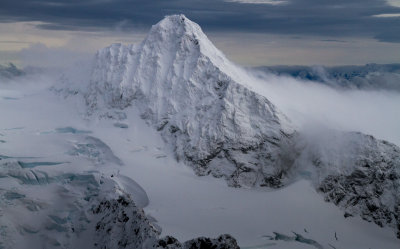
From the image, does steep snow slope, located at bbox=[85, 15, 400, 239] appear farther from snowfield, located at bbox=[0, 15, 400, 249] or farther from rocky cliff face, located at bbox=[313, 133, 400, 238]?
snowfield, located at bbox=[0, 15, 400, 249]

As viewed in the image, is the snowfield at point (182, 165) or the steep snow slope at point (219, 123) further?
the steep snow slope at point (219, 123)

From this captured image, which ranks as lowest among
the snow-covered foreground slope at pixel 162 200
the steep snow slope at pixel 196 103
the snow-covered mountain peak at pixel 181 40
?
the snow-covered foreground slope at pixel 162 200

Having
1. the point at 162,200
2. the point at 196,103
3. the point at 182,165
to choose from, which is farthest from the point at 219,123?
the point at 162,200

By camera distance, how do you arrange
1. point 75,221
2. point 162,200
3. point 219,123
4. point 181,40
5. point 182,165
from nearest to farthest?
1. point 75,221
2. point 162,200
3. point 182,165
4. point 219,123
5. point 181,40

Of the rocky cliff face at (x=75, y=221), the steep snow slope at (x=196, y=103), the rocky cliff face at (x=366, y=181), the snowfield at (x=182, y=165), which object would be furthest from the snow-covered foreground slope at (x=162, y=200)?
the steep snow slope at (x=196, y=103)

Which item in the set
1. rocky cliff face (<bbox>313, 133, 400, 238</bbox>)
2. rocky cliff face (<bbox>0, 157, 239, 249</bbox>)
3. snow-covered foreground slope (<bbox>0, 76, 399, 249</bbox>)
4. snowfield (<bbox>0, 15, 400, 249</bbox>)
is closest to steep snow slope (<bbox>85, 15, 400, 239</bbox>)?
rocky cliff face (<bbox>313, 133, 400, 238</bbox>)

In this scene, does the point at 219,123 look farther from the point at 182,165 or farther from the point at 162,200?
the point at 162,200

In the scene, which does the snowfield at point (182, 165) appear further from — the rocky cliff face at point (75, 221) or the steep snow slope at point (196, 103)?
the steep snow slope at point (196, 103)
